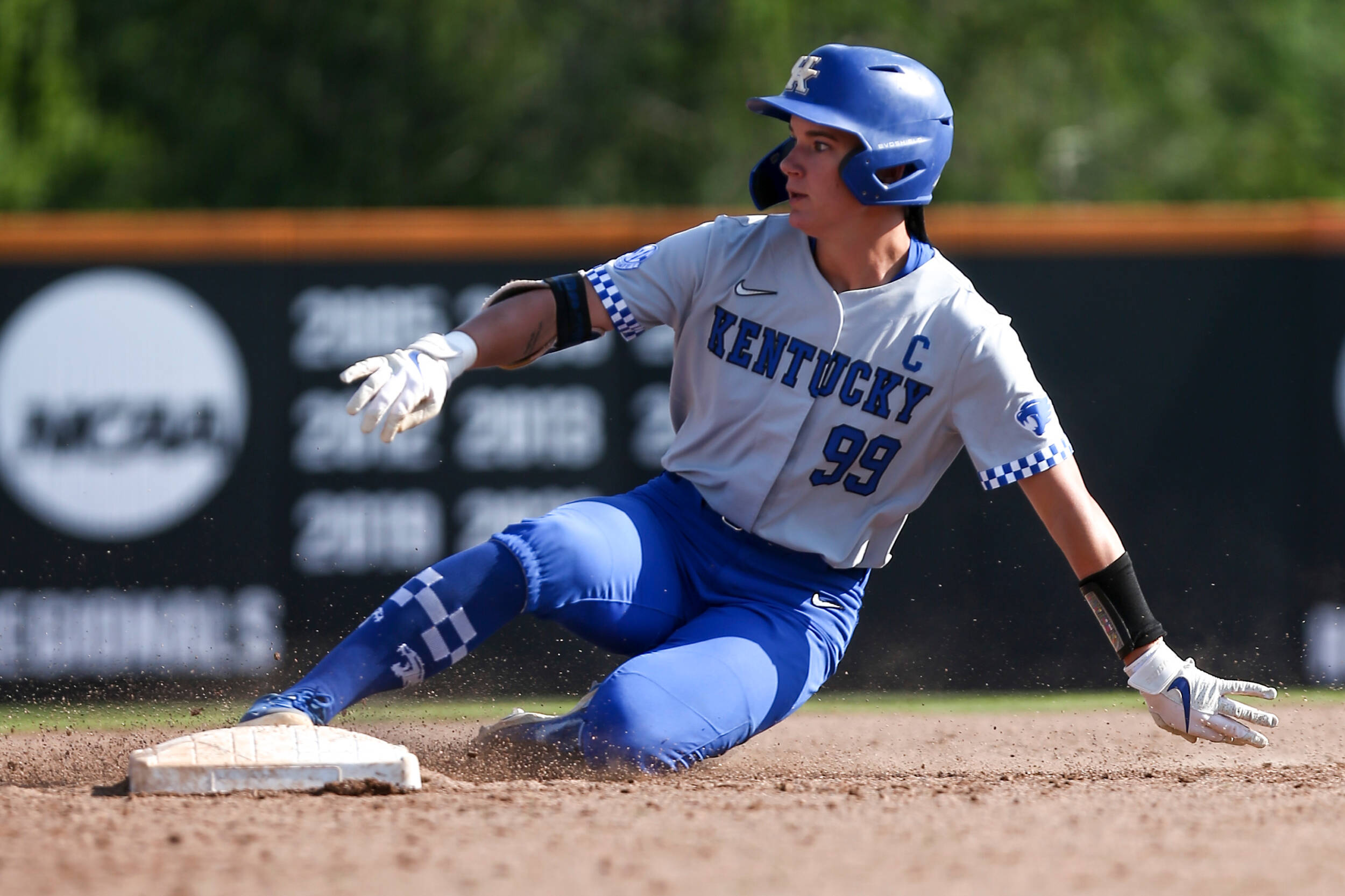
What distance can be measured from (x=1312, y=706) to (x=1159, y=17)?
970 cm

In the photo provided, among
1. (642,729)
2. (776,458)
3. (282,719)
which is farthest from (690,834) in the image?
(776,458)

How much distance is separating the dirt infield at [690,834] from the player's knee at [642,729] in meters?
0.07

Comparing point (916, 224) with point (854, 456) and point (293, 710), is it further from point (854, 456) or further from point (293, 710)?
point (293, 710)

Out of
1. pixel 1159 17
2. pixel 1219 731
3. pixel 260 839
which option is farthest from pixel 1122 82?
pixel 260 839

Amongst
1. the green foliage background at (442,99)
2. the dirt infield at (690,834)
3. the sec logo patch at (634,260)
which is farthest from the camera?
the green foliage background at (442,99)

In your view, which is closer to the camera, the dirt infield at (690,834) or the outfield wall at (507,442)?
the dirt infield at (690,834)

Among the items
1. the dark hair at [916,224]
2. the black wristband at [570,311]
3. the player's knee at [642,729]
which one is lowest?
the player's knee at [642,729]

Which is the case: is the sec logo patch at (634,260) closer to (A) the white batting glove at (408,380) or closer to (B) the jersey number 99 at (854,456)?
(A) the white batting glove at (408,380)

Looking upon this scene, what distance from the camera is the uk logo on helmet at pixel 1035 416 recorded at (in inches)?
134

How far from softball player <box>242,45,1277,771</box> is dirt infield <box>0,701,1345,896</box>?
222 mm

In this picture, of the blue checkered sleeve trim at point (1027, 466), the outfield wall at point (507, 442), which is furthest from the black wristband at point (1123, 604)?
the outfield wall at point (507, 442)

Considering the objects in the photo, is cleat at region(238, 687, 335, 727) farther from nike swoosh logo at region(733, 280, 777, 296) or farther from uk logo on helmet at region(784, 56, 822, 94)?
uk logo on helmet at region(784, 56, 822, 94)

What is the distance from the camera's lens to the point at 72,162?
1177 cm

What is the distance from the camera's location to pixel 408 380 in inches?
127
